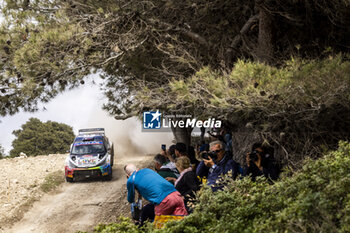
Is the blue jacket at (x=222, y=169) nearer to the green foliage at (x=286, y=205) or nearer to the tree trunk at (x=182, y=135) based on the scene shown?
the green foliage at (x=286, y=205)

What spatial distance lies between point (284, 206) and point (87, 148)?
13.7m

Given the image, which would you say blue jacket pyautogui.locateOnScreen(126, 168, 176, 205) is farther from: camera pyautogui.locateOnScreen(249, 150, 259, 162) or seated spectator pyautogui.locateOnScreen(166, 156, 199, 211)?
camera pyautogui.locateOnScreen(249, 150, 259, 162)

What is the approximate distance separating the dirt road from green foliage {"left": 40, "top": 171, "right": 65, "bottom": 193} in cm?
34

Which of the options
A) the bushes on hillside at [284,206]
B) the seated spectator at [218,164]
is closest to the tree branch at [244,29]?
the seated spectator at [218,164]

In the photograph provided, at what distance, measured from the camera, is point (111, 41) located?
12586mm

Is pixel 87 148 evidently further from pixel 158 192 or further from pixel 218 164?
pixel 158 192

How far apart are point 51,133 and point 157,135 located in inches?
844

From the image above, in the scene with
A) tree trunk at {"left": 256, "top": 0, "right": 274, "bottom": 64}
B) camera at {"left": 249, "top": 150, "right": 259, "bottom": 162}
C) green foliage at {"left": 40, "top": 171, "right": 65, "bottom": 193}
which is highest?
tree trunk at {"left": 256, "top": 0, "right": 274, "bottom": 64}

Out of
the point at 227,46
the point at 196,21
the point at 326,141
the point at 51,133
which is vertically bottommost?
the point at 51,133

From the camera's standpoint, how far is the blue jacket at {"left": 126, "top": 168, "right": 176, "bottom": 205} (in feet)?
20.8

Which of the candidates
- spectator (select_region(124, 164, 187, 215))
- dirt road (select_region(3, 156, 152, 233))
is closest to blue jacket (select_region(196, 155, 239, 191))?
spectator (select_region(124, 164, 187, 215))

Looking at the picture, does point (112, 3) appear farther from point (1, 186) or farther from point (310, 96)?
point (1, 186)

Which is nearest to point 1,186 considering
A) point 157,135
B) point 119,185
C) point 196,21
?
point 119,185

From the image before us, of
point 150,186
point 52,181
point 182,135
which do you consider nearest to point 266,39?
point 150,186
